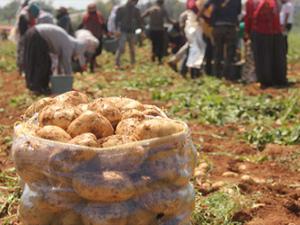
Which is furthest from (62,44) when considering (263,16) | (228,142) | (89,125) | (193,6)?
(89,125)

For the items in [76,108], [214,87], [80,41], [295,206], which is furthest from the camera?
[214,87]

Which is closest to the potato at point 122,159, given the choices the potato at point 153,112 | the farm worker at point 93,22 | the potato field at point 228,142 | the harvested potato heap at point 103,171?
the harvested potato heap at point 103,171

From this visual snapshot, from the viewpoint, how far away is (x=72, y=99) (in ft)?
10.2

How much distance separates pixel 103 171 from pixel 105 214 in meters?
0.18

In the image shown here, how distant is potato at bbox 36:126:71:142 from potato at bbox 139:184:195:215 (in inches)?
17.2

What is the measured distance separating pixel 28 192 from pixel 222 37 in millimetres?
8213

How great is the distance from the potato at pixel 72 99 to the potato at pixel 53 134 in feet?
1.28

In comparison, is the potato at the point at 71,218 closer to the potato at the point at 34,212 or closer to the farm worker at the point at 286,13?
the potato at the point at 34,212

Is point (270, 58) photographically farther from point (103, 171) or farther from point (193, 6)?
point (103, 171)

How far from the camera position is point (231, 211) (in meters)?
3.45

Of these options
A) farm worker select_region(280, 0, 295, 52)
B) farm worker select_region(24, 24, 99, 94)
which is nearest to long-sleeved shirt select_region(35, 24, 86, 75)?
farm worker select_region(24, 24, 99, 94)

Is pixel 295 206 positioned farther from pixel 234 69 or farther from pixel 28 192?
pixel 234 69

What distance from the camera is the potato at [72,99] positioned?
9.98 feet

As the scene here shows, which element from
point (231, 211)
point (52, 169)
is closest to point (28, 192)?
point (52, 169)
